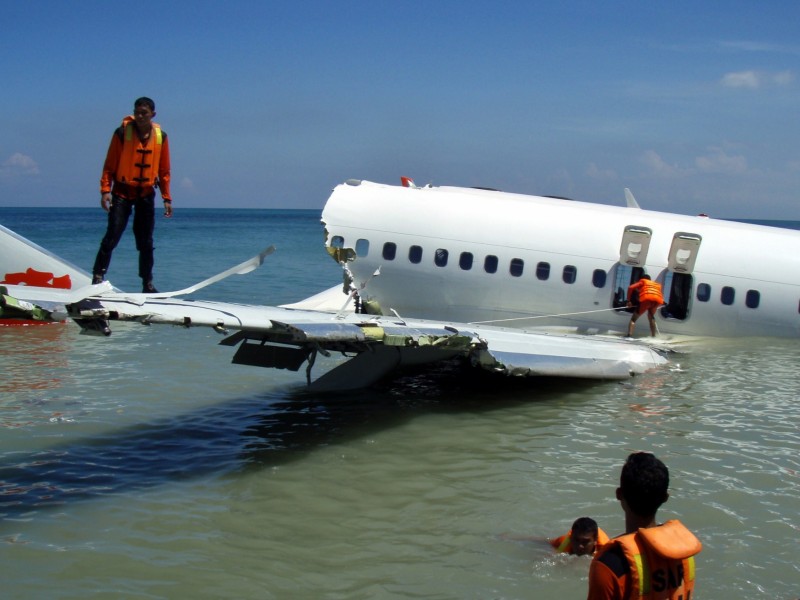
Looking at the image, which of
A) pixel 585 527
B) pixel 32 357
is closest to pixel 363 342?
pixel 585 527

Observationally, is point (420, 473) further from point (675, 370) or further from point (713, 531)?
point (675, 370)

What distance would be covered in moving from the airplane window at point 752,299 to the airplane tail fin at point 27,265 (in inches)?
530

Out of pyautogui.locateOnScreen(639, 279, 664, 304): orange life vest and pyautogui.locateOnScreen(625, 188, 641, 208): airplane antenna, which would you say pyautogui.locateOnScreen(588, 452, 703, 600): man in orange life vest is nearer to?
pyautogui.locateOnScreen(639, 279, 664, 304): orange life vest

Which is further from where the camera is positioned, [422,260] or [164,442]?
[422,260]

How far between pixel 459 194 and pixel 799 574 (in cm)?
1052

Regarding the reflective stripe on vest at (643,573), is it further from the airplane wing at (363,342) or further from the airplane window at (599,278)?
the airplane window at (599,278)

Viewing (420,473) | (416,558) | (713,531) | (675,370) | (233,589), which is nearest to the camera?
(233,589)

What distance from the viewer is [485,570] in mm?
7184

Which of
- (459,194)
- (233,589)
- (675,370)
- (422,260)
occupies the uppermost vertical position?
(459,194)

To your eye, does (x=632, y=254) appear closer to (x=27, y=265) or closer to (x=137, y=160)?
(x=137, y=160)

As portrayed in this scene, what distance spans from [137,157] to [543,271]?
7562 millimetres

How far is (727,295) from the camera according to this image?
53.6 feet

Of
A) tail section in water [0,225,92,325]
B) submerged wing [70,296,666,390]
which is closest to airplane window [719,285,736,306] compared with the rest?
submerged wing [70,296,666,390]

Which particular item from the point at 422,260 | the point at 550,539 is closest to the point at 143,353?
the point at 422,260
